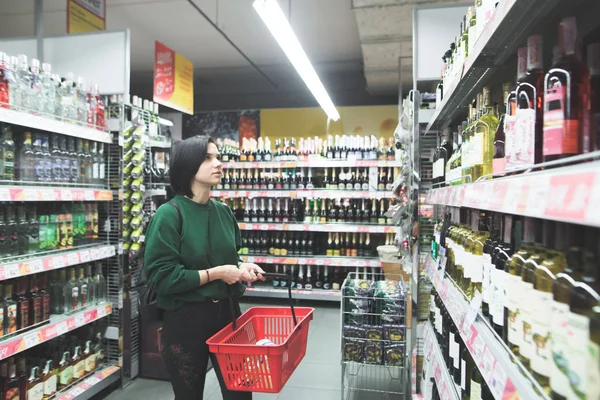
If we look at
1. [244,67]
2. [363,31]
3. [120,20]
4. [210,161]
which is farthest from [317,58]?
[210,161]

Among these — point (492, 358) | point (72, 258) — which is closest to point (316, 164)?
point (72, 258)

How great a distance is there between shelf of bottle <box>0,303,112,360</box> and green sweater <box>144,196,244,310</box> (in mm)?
1118

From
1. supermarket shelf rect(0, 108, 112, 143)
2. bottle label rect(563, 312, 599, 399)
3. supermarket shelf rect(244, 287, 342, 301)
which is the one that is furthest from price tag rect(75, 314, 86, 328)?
supermarket shelf rect(244, 287, 342, 301)

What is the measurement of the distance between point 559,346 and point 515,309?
242 millimetres

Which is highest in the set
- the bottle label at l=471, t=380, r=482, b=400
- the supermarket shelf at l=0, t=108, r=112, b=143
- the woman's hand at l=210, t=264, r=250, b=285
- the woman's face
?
the supermarket shelf at l=0, t=108, r=112, b=143

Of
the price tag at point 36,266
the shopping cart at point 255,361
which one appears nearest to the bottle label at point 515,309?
the shopping cart at point 255,361

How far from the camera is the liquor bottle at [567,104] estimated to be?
0.90 metres

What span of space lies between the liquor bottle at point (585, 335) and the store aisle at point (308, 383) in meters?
2.82

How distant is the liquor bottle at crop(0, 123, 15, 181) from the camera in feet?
8.42

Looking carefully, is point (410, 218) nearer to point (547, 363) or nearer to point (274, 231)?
point (547, 363)

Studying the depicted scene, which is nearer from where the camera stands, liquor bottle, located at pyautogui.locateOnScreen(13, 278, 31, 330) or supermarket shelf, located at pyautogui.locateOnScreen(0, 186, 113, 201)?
supermarket shelf, located at pyautogui.locateOnScreen(0, 186, 113, 201)

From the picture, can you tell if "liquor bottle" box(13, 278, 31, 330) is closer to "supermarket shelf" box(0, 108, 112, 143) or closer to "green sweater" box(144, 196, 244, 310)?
"supermarket shelf" box(0, 108, 112, 143)

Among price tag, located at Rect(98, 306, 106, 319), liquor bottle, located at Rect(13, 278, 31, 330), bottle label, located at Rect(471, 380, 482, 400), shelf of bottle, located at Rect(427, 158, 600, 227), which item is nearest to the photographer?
shelf of bottle, located at Rect(427, 158, 600, 227)

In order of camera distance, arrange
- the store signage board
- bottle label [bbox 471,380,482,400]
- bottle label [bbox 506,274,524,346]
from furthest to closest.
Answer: the store signage board → bottle label [bbox 471,380,482,400] → bottle label [bbox 506,274,524,346]
